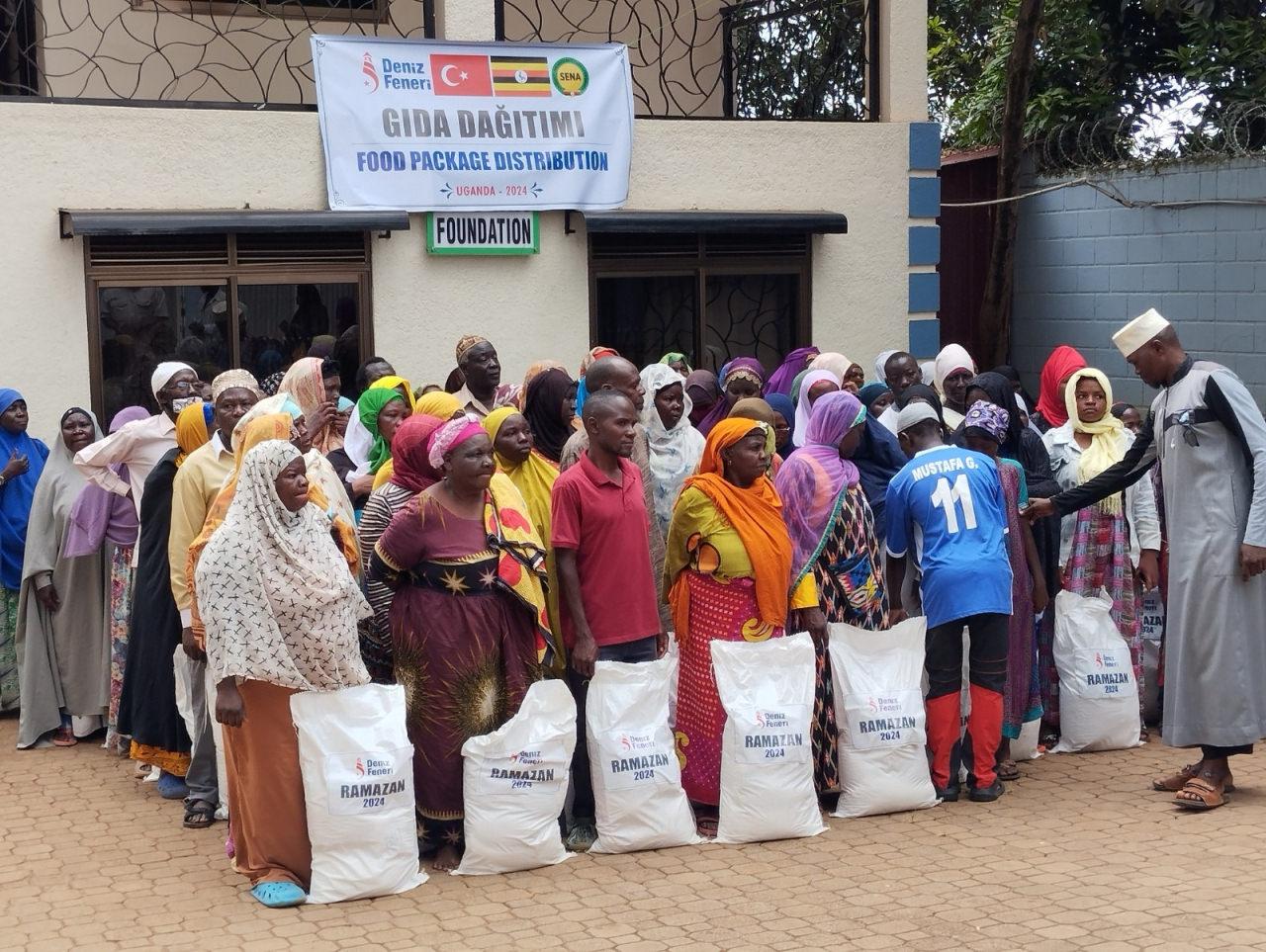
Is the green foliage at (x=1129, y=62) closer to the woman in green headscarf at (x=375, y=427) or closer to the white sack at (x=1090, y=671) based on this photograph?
the white sack at (x=1090, y=671)

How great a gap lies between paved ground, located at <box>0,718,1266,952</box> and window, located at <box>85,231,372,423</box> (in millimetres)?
3218

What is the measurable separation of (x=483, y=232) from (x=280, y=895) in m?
5.38

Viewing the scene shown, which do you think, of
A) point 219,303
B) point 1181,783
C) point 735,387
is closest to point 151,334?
point 219,303

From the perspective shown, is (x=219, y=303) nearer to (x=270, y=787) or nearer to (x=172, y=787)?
(x=172, y=787)

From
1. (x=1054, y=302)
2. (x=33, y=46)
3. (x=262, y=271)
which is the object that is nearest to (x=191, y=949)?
(x=262, y=271)

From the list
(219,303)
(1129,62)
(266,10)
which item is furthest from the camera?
(1129,62)

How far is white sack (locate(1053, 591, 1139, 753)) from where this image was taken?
742 centimetres

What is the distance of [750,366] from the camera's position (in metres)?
8.42

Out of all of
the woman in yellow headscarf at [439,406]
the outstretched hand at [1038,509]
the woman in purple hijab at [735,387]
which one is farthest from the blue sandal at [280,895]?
the outstretched hand at [1038,509]

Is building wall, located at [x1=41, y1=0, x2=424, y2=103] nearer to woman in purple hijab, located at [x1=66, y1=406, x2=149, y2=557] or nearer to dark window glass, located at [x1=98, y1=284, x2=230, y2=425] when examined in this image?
dark window glass, located at [x1=98, y1=284, x2=230, y2=425]

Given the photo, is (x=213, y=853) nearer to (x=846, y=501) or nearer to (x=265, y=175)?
(x=846, y=501)

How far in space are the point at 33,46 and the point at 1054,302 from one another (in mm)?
7874

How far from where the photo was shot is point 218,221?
30.1ft

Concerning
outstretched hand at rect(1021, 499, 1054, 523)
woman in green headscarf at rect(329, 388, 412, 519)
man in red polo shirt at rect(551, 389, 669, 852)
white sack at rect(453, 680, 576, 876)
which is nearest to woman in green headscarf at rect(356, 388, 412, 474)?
woman in green headscarf at rect(329, 388, 412, 519)
